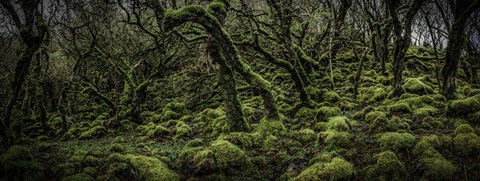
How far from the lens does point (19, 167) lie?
273 inches

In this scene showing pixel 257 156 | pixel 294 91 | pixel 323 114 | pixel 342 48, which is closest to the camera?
pixel 257 156

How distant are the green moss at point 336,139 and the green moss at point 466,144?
2.24 metres

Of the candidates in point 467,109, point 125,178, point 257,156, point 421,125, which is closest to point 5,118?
point 125,178

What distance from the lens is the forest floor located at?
6.32 meters

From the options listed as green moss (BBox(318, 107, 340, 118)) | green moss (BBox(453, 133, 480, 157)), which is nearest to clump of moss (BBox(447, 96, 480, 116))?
green moss (BBox(453, 133, 480, 157))

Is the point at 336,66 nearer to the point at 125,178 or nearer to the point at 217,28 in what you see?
the point at 217,28

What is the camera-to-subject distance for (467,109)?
28.3ft

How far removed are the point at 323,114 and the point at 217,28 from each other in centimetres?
486

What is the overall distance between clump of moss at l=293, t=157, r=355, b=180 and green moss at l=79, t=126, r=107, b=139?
38.2 feet

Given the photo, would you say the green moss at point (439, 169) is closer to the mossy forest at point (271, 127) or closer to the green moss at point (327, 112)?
the mossy forest at point (271, 127)

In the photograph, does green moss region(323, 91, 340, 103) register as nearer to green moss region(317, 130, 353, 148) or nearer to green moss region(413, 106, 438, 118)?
green moss region(413, 106, 438, 118)

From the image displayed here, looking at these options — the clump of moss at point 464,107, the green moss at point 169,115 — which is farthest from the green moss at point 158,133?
the clump of moss at point 464,107

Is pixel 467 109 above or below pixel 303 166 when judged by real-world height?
above

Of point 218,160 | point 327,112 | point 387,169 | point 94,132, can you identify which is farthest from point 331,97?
point 94,132
